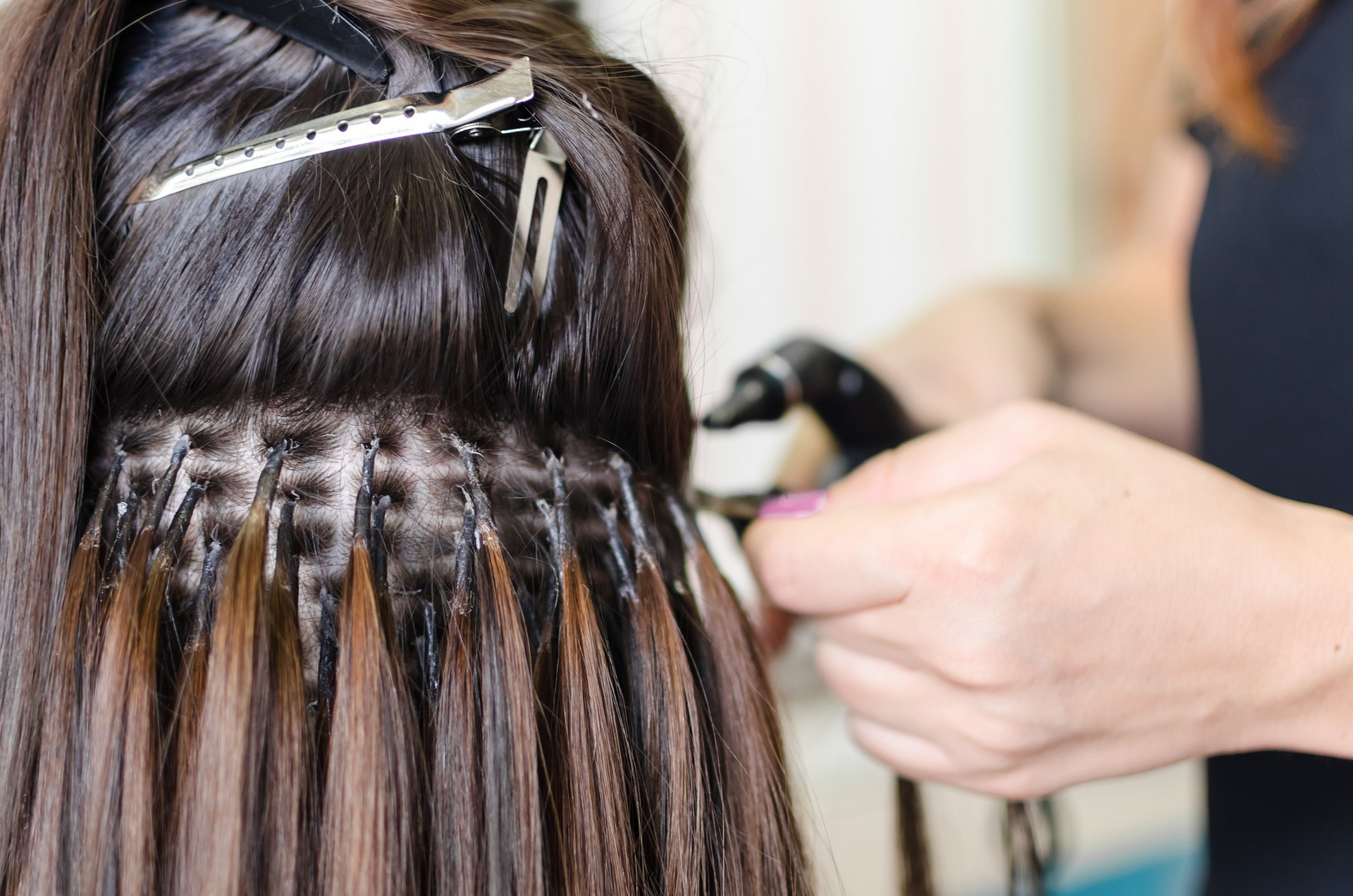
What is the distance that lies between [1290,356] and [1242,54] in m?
0.32

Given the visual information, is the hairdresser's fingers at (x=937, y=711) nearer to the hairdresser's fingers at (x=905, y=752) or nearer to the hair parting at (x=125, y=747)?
the hairdresser's fingers at (x=905, y=752)

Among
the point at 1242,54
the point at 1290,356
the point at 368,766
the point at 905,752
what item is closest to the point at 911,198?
the point at 1242,54

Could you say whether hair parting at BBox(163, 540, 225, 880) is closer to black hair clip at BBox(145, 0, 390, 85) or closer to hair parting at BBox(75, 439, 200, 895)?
hair parting at BBox(75, 439, 200, 895)

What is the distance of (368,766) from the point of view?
44 cm

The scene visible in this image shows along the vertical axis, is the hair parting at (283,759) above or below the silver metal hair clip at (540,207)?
below

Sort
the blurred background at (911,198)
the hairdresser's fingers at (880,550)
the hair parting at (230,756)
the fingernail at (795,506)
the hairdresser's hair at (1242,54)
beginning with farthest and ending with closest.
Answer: the blurred background at (911,198) → the hairdresser's hair at (1242,54) → the fingernail at (795,506) → the hairdresser's fingers at (880,550) → the hair parting at (230,756)

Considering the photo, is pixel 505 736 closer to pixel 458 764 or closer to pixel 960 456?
pixel 458 764

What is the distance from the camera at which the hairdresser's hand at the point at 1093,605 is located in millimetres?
538

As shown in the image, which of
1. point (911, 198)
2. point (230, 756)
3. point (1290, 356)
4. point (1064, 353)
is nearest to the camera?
point (230, 756)

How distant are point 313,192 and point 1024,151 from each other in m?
2.02

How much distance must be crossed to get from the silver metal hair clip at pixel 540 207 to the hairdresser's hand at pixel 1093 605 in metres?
0.25

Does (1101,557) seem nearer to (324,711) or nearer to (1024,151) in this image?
(324,711)

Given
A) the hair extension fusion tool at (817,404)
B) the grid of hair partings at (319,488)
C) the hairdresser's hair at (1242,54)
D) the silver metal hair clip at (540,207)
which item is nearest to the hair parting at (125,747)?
the grid of hair partings at (319,488)

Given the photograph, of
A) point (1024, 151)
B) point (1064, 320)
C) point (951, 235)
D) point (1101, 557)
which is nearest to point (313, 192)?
point (1101, 557)
